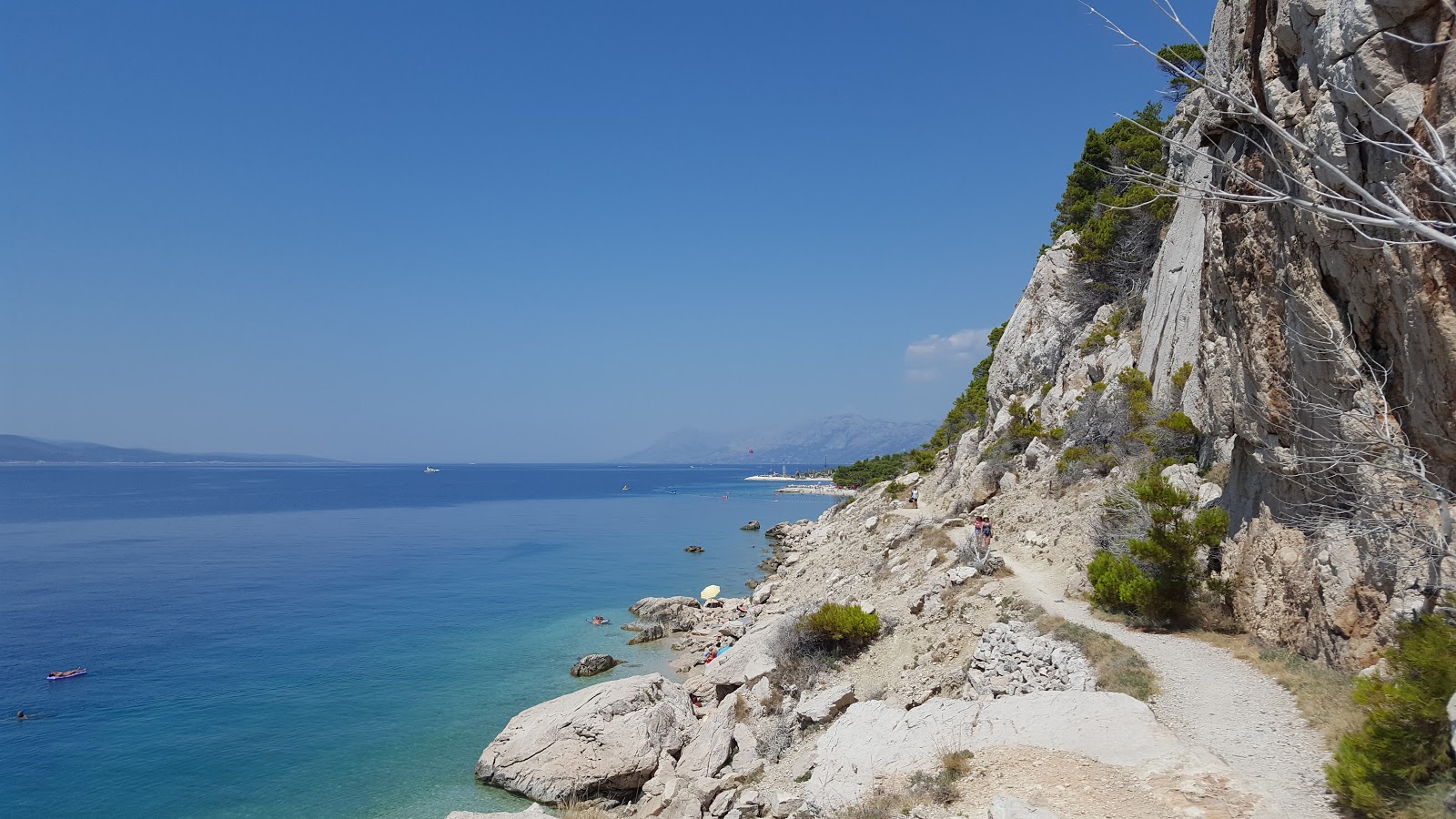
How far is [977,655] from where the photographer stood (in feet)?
52.3

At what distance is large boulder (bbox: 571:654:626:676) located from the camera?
28312 millimetres

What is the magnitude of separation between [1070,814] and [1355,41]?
9.23 metres

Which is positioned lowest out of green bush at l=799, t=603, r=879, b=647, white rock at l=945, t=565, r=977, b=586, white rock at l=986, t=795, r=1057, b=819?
green bush at l=799, t=603, r=879, b=647

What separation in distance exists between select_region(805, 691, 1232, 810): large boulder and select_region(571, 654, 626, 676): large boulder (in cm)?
1663

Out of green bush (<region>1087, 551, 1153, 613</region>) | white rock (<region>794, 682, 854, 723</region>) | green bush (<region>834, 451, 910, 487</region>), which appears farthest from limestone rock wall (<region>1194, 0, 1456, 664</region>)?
green bush (<region>834, 451, 910, 487</region>)

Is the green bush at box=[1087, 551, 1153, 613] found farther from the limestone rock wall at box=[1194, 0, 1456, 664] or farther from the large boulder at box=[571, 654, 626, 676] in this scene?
the large boulder at box=[571, 654, 626, 676]

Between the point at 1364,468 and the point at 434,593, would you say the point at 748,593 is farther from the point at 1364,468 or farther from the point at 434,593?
the point at 1364,468

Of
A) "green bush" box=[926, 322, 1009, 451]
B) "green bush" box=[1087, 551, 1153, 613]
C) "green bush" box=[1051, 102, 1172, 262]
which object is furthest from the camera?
"green bush" box=[926, 322, 1009, 451]

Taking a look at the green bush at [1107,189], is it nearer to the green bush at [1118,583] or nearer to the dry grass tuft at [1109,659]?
the green bush at [1118,583]

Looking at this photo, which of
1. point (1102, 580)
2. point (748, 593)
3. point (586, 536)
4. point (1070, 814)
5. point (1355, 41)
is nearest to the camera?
point (1355, 41)

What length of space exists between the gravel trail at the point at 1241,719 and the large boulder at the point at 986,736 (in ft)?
1.94

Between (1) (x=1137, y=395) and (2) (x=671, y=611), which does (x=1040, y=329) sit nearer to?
(1) (x=1137, y=395)

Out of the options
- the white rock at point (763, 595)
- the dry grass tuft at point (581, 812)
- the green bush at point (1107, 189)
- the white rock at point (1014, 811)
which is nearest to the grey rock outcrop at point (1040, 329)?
the green bush at point (1107, 189)

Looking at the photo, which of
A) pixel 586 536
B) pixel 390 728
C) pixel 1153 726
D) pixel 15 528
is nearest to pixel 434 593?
pixel 390 728
